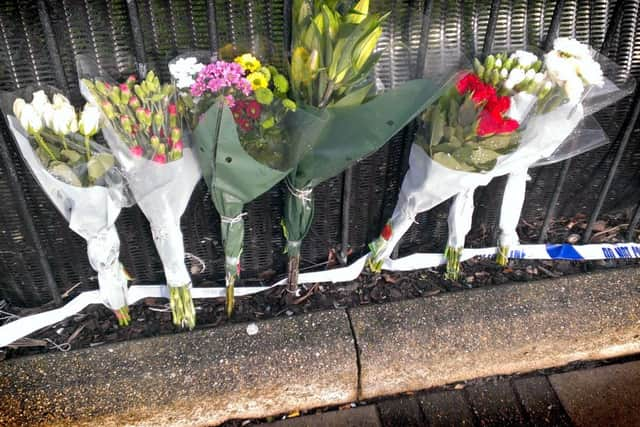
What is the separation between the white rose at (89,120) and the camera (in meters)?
1.70

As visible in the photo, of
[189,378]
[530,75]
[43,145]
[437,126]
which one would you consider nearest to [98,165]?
[43,145]

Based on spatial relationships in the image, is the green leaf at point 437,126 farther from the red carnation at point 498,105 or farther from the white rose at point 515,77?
the white rose at point 515,77

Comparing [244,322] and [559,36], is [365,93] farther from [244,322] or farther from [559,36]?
[244,322]

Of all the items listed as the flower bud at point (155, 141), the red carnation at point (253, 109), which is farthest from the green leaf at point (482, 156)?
the flower bud at point (155, 141)

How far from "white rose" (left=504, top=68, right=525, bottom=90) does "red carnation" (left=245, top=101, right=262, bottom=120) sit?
0.97 meters

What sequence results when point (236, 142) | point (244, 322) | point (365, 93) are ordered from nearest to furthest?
1. point (236, 142)
2. point (365, 93)
3. point (244, 322)

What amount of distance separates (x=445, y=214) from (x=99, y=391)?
1.90m

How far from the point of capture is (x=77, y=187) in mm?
1812

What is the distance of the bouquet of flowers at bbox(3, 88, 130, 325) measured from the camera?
1.69 metres

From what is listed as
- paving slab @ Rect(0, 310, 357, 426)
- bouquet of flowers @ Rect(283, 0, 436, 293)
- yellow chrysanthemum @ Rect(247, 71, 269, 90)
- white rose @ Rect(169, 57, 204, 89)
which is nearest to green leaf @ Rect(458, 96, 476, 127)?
bouquet of flowers @ Rect(283, 0, 436, 293)

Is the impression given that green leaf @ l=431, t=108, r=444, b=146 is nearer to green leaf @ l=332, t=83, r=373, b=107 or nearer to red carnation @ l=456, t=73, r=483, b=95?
red carnation @ l=456, t=73, r=483, b=95

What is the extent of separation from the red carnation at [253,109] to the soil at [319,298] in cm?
113

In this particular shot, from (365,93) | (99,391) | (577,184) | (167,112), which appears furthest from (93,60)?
(577,184)

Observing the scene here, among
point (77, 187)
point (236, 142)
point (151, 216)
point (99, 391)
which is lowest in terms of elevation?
point (99, 391)
